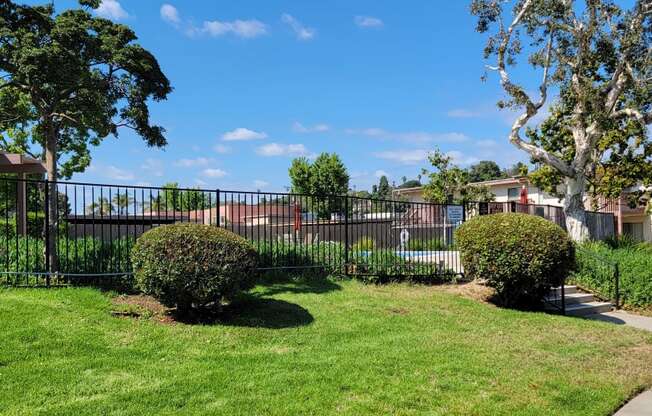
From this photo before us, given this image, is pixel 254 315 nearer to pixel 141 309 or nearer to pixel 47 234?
pixel 141 309

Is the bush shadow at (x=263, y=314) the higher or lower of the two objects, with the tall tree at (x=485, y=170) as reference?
lower

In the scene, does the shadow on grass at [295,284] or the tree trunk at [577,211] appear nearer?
the shadow on grass at [295,284]

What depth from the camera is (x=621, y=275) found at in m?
11.9

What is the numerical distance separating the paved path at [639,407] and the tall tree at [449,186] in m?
22.7

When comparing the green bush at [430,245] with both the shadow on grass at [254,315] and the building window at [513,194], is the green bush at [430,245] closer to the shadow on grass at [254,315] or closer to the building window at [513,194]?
the shadow on grass at [254,315]

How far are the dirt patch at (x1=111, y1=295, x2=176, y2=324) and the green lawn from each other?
0.47ft

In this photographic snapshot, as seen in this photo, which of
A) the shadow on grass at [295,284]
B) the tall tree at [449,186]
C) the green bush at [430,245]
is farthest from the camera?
the tall tree at [449,186]

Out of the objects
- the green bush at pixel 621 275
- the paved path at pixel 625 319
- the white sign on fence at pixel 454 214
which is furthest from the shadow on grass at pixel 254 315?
the green bush at pixel 621 275

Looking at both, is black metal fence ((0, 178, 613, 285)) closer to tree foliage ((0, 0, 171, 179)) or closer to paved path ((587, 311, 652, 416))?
tree foliage ((0, 0, 171, 179))

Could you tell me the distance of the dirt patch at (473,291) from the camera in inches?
398

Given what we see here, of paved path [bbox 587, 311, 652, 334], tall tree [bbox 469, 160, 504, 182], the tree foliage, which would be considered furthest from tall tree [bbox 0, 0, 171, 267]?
tall tree [bbox 469, 160, 504, 182]

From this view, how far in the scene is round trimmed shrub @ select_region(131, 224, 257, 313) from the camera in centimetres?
638

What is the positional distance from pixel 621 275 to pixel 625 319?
5.99 feet

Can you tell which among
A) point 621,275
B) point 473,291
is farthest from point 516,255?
point 621,275
